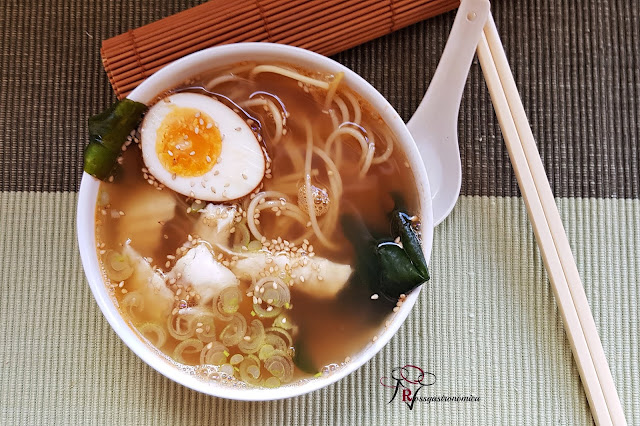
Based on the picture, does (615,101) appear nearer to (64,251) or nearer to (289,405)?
(289,405)

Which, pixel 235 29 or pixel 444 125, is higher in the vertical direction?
pixel 235 29

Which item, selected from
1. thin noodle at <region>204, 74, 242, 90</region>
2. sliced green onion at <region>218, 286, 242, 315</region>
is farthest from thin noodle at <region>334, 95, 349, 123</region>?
sliced green onion at <region>218, 286, 242, 315</region>

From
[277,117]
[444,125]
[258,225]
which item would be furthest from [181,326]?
[444,125]

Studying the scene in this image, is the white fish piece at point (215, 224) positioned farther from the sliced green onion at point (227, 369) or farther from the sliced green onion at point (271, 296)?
the sliced green onion at point (227, 369)

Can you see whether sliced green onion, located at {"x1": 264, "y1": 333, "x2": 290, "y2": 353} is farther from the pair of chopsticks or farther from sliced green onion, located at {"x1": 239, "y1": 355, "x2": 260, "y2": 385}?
the pair of chopsticks

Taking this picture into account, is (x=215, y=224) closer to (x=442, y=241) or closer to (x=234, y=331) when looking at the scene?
(x=234, y=331)

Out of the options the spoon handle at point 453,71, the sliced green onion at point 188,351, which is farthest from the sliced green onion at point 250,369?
the spoon handle at point 453,71

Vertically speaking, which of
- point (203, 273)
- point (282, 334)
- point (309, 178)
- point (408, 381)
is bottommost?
point (408, 381)
